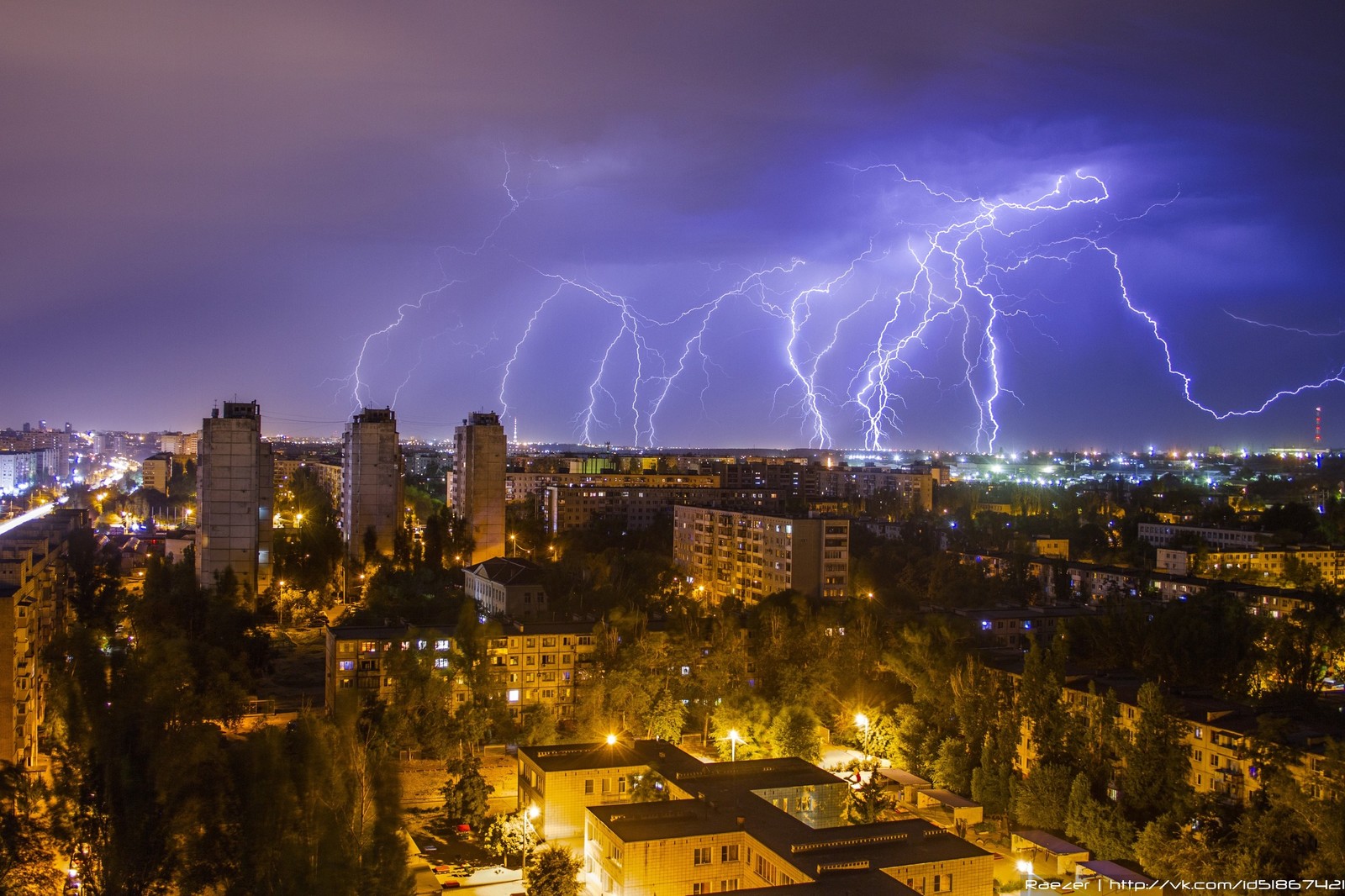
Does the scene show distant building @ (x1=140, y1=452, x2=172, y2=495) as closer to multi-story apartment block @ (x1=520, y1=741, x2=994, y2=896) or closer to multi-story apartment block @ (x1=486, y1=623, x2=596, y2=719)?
multi-story apartment block @ (x1=486, y1=623, x2=596, y2=719)

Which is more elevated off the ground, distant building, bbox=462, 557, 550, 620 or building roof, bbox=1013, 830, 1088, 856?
distant building, bbox=462, 557, 550, 620

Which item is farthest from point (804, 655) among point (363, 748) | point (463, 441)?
point (463, 441)

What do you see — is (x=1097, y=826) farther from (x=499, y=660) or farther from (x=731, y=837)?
(x=499, y=660)

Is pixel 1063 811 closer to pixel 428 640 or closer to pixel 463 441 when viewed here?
pixel 428 640

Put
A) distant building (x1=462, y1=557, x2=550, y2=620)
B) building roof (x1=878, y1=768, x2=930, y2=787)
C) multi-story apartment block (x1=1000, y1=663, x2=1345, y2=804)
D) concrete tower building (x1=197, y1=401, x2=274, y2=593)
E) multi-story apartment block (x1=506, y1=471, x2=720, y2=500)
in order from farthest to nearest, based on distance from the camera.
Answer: multi-story apartment block (x1=506, y1=471, x2=720, y2=500) → concrete tower building (x1=197, y1=401, x2=274, y2=593) → distant building (x1=462, y1=557, x2=550, y2=620) → building roof (x1=878, y1=768, x2=930, y2=787) → multi-story apartment block (x1=1000, y1=663, x2=1345, y2=804)

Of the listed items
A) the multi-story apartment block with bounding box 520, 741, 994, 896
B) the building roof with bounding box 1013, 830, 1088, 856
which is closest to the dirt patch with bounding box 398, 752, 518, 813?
the multi-story apartment block with bounding box 520, 741, 994, 896

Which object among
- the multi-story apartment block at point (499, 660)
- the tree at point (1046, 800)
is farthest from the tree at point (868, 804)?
the multi-story apartment block at point (499, 660)

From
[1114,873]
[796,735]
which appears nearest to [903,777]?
[796,735]
